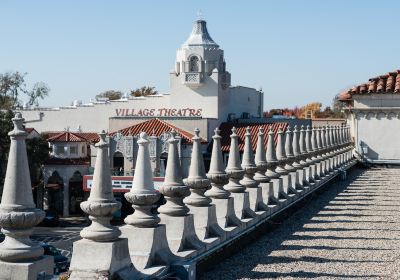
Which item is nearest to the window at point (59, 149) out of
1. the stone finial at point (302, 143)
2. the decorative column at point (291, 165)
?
the stone finial at point (302, 143)

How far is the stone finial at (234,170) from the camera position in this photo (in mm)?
12742

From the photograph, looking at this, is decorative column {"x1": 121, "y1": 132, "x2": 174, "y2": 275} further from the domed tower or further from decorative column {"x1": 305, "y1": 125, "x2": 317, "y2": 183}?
the domed tower

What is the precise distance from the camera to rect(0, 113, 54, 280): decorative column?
6.39 meters

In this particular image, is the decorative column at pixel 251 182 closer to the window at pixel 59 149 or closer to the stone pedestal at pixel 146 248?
the stone pedestal at pixel 146 248

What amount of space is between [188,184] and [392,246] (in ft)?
13.5

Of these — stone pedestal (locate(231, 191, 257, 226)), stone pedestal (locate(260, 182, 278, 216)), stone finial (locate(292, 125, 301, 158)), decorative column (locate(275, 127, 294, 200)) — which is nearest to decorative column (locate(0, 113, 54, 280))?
stone pedestal (locate(231, 191, 257, 226))

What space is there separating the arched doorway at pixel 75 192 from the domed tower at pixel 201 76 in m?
15.0

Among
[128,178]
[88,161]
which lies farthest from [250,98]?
[128,178]

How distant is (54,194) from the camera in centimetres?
5331

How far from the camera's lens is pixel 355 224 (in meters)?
14.7

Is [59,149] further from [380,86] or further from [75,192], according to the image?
[380,86]

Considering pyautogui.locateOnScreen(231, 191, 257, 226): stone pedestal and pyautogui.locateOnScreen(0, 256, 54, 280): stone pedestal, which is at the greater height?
pyautogui.locateOnScreen(0, 256, 54, 280): stone pedestal

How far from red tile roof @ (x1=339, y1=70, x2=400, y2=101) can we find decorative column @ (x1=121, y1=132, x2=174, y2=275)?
98.4 ft

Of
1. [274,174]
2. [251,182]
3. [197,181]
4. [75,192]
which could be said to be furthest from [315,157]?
[75,192]
